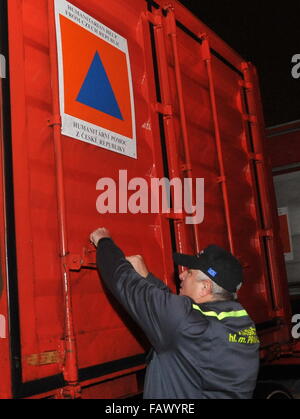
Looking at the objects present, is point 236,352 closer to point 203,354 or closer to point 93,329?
point 203,354

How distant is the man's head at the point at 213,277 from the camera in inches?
85.4

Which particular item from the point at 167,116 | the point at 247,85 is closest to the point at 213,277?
the point at 167,116

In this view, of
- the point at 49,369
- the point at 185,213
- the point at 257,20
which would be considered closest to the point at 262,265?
the point at 185,213

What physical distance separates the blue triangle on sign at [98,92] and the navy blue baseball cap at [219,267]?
852 millimetres

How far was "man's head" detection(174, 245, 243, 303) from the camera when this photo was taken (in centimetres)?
217

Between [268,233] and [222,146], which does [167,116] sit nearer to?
[222,146]

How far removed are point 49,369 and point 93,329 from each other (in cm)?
32

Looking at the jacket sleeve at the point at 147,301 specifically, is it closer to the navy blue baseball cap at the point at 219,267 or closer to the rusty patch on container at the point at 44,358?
the navy blue baseball cap at the point at 219,267

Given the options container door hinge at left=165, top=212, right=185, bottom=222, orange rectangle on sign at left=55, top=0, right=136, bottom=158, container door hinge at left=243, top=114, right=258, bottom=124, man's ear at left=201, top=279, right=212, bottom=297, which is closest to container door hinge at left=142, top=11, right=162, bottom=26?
orange rectangle on sign at left=55, top=0, right=136, bottom=158

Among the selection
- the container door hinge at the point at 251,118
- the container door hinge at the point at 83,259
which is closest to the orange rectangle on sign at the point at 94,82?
the container door hinge at the point at 83,259

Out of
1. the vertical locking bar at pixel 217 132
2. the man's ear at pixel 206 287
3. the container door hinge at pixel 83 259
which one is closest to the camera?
the container door hinge at pixel 83 259

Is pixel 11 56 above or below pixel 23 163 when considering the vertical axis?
above

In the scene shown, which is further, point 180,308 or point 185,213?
point 185,213
